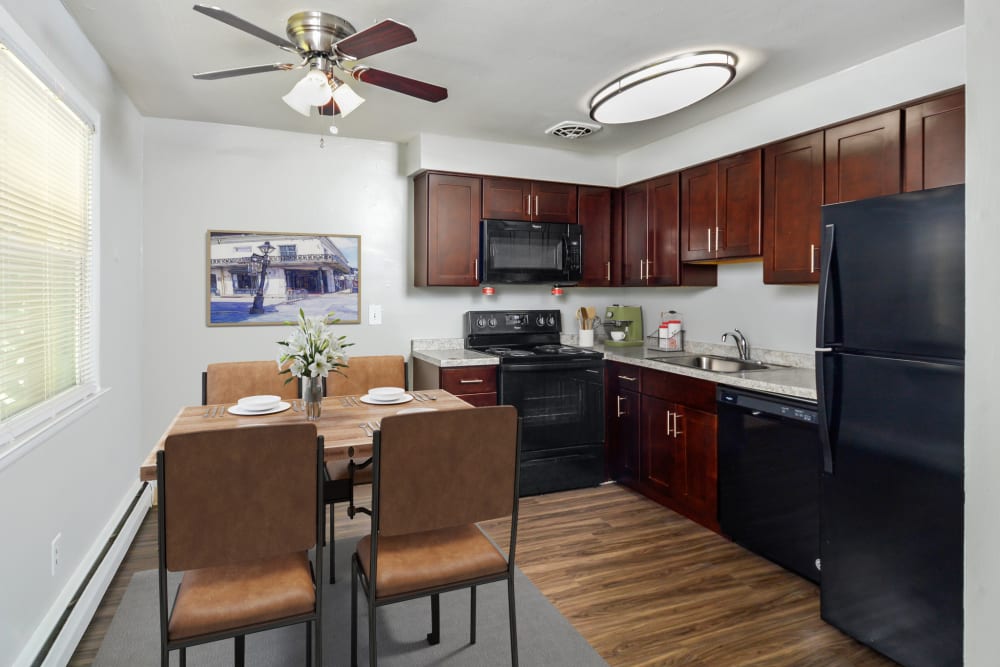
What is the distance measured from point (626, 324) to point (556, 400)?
1.13 meters

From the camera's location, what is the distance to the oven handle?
3.74 m

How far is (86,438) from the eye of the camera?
97.7 inches

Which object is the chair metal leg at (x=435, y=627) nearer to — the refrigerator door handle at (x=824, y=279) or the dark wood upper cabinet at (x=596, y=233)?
the refrigerator door handle at (x=824, y=279)

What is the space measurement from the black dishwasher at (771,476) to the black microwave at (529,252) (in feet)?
5.36

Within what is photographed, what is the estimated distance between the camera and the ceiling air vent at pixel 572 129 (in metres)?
3.65

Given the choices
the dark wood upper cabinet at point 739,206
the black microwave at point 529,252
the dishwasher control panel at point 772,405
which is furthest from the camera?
the black microwave at point 529,252

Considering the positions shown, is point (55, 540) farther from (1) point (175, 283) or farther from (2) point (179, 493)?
(1) point (175, 283)

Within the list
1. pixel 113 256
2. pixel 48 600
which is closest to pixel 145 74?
pixel 113 256

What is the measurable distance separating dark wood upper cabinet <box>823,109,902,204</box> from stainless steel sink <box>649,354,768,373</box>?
110cm

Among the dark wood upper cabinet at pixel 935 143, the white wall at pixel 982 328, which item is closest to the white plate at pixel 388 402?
the white wall at pixel 982 328

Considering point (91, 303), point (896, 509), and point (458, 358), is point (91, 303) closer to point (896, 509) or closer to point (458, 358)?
point (458, 358)

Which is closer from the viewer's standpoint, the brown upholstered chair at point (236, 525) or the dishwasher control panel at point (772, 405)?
the brown upholstered chair at point (236, 525)

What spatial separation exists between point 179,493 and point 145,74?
8.08 ft

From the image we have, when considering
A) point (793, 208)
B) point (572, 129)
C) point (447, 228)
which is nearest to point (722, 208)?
point (793, 208)
